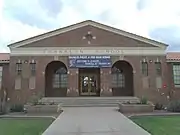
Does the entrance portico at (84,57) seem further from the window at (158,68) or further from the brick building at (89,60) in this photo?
the window at (158,68)

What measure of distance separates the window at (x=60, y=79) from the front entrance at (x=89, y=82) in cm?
195

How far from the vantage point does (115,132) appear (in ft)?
31.0

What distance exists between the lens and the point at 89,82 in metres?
32.2

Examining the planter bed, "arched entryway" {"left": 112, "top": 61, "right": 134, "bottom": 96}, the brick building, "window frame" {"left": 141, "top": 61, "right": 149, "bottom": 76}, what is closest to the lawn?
the planter bed

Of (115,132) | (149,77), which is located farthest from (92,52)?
(115,132)

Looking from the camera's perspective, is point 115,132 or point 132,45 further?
point 132,45

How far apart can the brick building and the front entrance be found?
183cm

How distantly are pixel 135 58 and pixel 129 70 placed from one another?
2.28 metres

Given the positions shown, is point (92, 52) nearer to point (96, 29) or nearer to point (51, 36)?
point (96, 29)

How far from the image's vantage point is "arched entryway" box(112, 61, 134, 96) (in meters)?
30.8

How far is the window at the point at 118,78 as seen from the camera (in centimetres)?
3105

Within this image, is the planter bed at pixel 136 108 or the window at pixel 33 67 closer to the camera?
the planter bed at pixel 136 108

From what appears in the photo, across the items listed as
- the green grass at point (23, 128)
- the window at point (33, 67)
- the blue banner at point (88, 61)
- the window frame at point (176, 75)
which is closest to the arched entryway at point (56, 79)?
the window at point (33, 67)

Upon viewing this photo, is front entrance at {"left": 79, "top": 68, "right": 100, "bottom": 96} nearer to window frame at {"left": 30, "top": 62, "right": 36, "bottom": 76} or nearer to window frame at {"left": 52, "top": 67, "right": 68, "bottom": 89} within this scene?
window frame at {"left": 52, "top": 67, "right": 68, "bottom": 89}
